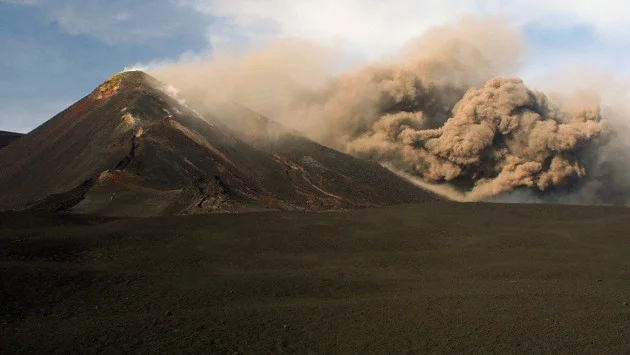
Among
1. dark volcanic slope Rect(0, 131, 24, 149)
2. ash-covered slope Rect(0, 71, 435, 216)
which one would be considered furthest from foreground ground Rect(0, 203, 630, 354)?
dark volcanic slope Rect(0, 131, 24, 149)

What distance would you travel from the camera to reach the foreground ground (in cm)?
1019

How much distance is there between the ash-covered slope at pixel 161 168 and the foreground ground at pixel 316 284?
6.08m

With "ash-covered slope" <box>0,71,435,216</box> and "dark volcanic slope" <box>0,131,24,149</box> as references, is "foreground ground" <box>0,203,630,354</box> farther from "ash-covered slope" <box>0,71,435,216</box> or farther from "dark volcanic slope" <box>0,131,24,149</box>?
"dark volcanic slope" <box>0,131,24,149</box>

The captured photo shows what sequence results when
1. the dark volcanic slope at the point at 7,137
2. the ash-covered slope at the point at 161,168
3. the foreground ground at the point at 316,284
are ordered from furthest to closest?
the dark volcanic slope at the point at 7,137, the ash-covered slope at the point at 161,168, the foreground ground at the point at 316,284

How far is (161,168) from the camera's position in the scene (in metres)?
31.3

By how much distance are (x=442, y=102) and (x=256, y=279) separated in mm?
43997

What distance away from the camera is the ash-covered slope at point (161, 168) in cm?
2698

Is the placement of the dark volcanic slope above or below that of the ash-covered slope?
above

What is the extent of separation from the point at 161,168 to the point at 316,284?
755 inches

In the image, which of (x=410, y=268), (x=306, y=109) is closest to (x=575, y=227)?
(x=410, y=268)

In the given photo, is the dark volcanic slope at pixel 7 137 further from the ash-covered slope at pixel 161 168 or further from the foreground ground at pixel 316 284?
the foreground ground at pixel 316 284

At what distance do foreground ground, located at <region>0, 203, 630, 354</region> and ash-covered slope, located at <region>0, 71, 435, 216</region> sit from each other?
6.08m

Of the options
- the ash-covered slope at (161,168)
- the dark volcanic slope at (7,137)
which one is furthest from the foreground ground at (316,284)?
the dark volcanic slope at (7,137)

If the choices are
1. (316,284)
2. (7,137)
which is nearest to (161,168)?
(316,284)
